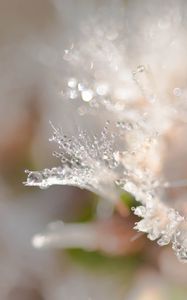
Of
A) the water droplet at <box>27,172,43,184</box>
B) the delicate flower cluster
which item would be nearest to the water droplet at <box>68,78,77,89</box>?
the delicate flower cluster

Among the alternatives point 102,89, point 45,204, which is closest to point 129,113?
point 102,89

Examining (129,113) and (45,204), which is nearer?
(129,113)

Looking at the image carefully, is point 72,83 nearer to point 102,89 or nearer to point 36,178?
point 102,89

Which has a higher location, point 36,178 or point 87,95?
point 87,95

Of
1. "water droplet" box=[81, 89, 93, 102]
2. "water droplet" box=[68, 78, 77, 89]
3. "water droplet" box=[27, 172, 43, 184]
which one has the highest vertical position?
"water droplet" box=[68, 78, 77, 89]

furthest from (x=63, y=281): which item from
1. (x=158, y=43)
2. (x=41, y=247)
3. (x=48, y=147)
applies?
(x=158, y=43)

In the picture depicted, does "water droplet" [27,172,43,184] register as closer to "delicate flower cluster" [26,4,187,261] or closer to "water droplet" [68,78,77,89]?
"delicate flower cluster" [26,4,187,261]
